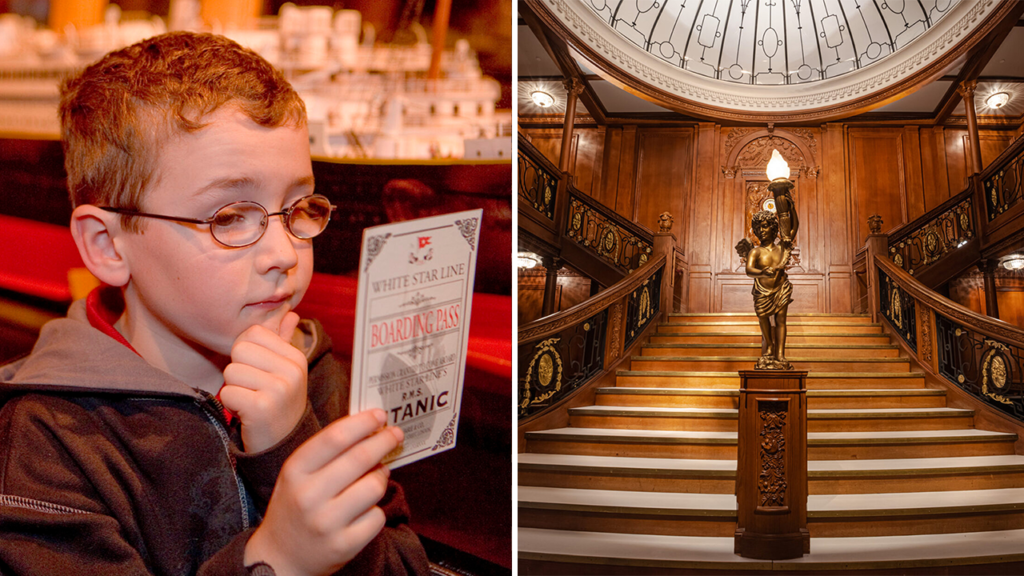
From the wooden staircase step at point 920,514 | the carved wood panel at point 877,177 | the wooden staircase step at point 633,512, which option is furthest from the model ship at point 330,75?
the wooden staircase step at point 920,514

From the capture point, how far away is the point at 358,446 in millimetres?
677

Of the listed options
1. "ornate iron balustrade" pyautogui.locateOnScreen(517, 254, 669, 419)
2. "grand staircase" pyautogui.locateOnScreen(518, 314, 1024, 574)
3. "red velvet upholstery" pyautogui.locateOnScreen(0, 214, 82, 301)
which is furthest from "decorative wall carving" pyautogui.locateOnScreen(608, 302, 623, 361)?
"red velvet upholstery" pyautogui.locateOnScreen(0, 214, 82, 301)

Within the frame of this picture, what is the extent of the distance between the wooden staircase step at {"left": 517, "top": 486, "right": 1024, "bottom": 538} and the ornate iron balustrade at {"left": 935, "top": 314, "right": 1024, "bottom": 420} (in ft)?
0.89

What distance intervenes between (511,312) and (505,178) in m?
0.28

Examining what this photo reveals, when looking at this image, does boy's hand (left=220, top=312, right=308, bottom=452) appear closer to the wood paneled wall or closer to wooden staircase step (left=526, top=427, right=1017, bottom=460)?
wooden staircase step (left=526, top=427, right=1017, bottom=460)

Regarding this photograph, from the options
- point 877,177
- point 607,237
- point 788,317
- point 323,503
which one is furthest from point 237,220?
point 877,177

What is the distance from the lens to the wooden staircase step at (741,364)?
1623 mm

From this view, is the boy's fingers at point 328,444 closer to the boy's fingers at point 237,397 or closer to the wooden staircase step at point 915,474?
the boy's fingers at point 237,397

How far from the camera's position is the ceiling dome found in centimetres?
173

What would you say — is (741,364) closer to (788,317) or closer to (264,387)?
(788,317)

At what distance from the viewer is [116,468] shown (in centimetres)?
71

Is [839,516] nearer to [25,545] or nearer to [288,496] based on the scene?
[288,496]

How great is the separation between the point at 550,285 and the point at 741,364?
26.5 inches

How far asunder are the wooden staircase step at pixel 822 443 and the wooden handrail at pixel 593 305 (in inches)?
11.3
